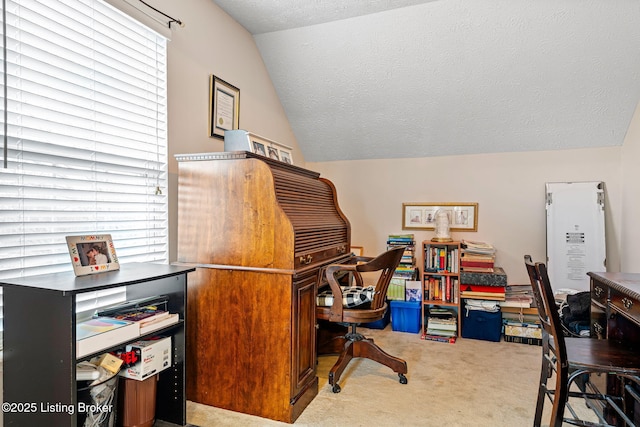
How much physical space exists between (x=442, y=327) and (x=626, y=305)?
1.88m

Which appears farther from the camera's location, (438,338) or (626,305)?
(438,338)

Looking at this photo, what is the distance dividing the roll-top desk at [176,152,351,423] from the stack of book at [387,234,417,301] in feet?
5.15

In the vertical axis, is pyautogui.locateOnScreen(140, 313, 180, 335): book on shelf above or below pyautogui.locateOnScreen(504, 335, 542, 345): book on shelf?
above

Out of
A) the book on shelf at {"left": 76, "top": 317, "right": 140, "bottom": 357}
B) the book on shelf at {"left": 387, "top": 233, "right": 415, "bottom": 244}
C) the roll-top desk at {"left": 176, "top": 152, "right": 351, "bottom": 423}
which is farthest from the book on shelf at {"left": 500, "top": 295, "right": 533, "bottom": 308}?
the book on shelf at {"left": 76, "top": 317, "right": 140, "bottom": 357}

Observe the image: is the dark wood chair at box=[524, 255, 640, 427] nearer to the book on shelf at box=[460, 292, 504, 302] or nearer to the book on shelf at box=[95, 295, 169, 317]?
the book on shelf at box=[460, 292, 504, 302]

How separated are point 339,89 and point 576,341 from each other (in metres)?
2.66

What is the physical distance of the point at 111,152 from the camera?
2.02m

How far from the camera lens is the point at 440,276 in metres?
3.61

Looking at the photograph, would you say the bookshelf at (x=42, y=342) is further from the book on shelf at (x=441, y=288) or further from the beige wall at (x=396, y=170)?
the book on shelf at (x=441, y=288)

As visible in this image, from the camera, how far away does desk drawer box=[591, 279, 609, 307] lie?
6.29 feet

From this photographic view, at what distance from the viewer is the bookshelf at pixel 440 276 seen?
3504mm

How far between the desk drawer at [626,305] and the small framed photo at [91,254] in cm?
234

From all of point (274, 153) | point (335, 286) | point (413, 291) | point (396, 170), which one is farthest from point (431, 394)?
point (396, 170)

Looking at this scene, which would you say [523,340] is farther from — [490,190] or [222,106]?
[222,106]
